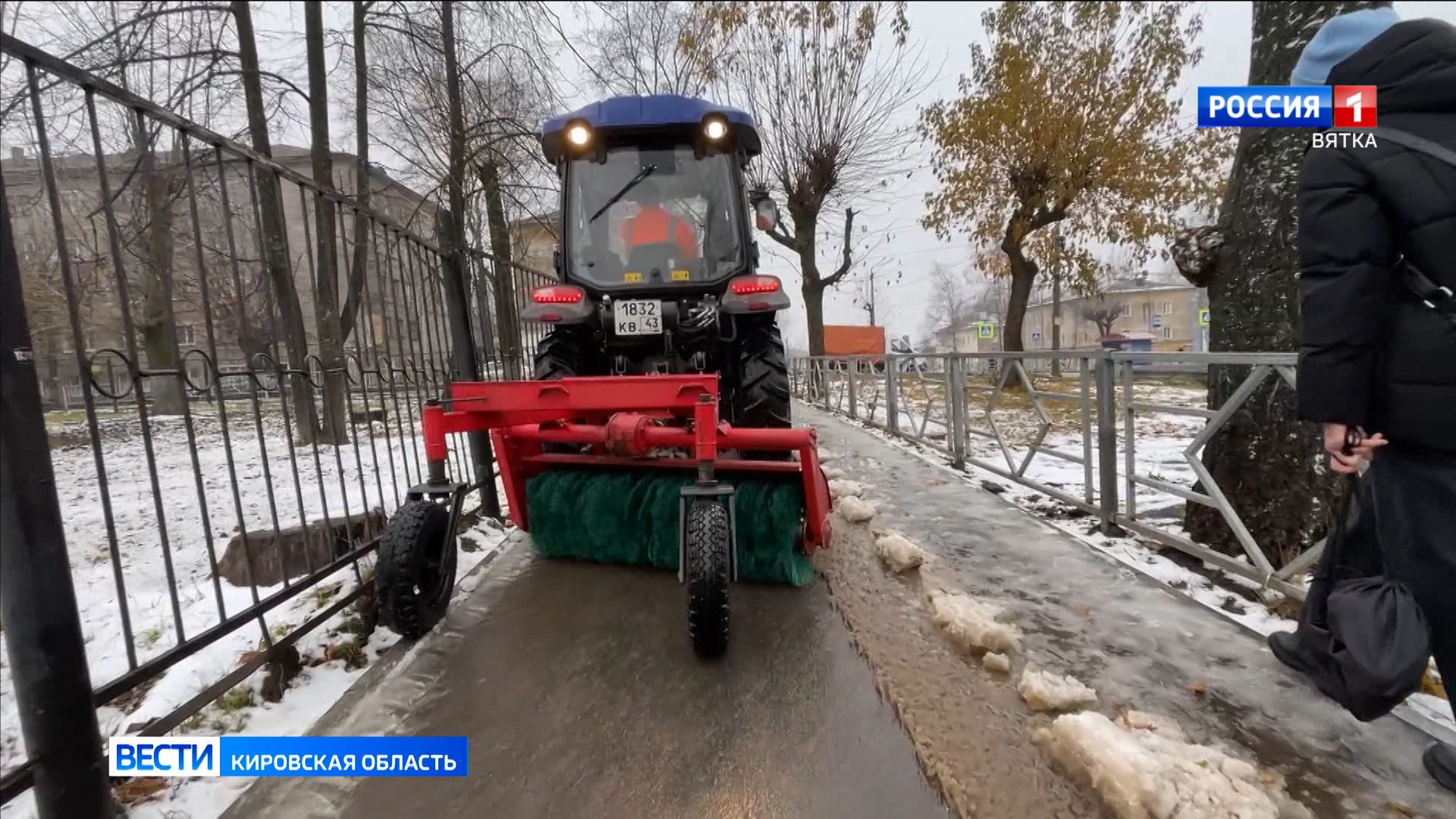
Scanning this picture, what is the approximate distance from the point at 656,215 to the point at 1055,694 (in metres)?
3.22

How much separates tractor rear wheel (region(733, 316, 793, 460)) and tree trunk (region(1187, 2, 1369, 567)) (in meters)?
2.20

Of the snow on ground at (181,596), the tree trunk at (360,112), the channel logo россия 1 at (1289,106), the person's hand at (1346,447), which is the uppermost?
the tree trunk at (360,112)

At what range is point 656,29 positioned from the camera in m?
14.8

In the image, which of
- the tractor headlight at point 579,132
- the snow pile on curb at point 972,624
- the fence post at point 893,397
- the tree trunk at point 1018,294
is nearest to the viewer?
the snow pile on curb at point 972,624

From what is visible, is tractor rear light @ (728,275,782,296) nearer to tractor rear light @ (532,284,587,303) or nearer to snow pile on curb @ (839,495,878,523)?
tractor rear light @ (532,284,587,303)

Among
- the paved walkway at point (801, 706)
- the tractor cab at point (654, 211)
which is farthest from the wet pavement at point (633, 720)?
the tractor cab at point (654, 211)

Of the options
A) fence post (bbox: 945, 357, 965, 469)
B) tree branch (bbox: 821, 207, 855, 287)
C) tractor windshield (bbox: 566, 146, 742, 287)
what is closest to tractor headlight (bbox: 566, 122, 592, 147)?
tractor windshield (bbox: 566, 146, 742, 287)

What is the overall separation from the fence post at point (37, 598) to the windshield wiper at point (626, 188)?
2658 millimetres

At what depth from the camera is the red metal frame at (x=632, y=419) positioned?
2.38 meters

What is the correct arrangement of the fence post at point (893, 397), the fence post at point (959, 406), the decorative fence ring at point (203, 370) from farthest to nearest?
the fence post at point (893, 397), the fence post at point (959, 406), the decorative fence ring at point (203, 370)

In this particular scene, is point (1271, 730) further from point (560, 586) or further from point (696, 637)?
point (560, 586)

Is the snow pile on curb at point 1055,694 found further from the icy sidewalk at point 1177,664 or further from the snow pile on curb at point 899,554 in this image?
the snow pile on curb at point 899,554

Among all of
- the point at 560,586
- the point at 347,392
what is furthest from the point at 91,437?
the point at 560,586
